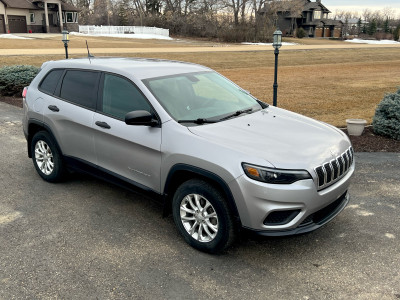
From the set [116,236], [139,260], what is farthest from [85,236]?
[139,260]

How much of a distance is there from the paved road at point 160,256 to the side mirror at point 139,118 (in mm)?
1203

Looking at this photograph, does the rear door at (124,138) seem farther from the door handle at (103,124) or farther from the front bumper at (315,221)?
the front bumper at (315,221)

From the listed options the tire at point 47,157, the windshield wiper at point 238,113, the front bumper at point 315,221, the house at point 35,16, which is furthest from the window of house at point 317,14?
the front bumper at point 315,221

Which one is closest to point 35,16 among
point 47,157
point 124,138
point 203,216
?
point 47,157

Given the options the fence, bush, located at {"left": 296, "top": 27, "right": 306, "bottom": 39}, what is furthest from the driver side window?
bush, located at {"left": 296, "top": 27, "right": 306, "bottom": 39}

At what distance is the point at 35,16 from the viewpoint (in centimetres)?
6331

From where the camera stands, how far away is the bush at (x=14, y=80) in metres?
12.5

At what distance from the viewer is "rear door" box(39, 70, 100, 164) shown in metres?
4.61

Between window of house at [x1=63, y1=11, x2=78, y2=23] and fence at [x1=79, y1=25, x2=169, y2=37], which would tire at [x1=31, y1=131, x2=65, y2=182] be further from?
window of house at [x1=63, y1=11, x2=78, y2=23]

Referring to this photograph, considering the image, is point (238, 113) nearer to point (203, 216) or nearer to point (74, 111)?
point (203, 216)

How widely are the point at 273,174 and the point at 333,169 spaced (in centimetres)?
70

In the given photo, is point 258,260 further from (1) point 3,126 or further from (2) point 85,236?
(1) point 3,126

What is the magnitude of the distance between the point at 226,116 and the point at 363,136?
481cm

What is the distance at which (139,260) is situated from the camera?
365 centimetres
